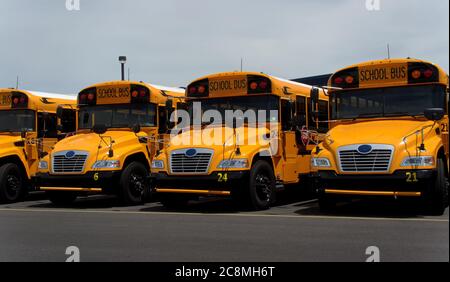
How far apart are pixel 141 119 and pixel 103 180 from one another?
1.88 metres

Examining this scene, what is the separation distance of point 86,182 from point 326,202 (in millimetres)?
4828

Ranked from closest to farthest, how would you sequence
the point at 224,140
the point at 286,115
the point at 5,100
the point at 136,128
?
the point at 224,140
the point at 286,115
the point at 136,128
the point at 5,100

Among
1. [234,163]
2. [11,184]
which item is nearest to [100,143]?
[11,184]

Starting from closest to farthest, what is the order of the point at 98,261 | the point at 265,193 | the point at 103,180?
1. the point at 98,261
2. the point at 265,193
3. the point at 103,180

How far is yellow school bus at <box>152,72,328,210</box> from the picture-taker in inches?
386

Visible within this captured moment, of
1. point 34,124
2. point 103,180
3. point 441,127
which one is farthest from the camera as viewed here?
point 34,124

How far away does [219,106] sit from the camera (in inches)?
443

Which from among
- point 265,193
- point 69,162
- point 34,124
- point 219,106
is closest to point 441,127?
point 265,193

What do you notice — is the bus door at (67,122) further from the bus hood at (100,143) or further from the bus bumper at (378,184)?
the bus bumper at (378,184)

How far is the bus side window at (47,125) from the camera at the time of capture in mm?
13352

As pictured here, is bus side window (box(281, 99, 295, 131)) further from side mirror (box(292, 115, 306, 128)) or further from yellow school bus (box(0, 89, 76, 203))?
yellow school bus (box(0, 89, 76, 203))

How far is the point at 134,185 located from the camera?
11688 mm

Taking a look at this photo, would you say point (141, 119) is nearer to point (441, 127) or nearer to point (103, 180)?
point (103, 180)

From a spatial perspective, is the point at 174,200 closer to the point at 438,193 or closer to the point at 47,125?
the point at 47,125
